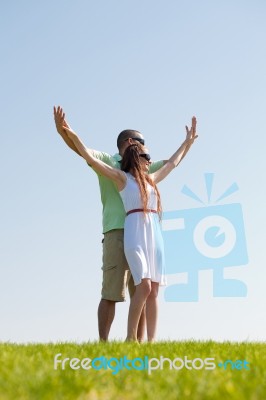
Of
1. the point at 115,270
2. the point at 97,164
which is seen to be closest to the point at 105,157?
the point at 97,164

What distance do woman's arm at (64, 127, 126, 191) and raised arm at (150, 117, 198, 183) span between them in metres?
0.51

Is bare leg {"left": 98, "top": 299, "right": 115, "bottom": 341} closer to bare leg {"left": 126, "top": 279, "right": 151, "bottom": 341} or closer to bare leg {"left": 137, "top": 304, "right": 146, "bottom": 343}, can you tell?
bare leg {"left": 137, "top": 304, "right": 146, "bottom": 343}

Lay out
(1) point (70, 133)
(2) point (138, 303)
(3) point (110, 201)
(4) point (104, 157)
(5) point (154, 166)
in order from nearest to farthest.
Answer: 1. (2) point (138, 303)
2. (1) point (70, 133)
3. (3) point (110, 201)
4. (4) point (104, 157)
5. (5) point (154, 166)

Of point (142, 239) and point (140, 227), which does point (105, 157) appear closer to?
point (140, 227)

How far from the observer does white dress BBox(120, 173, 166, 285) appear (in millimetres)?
→ 6762

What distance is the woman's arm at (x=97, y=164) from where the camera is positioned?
7.07 meters

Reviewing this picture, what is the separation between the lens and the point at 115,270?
25.0 feet

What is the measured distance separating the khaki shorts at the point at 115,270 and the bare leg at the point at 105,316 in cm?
11

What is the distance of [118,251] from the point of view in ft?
24.9

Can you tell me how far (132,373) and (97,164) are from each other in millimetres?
3505

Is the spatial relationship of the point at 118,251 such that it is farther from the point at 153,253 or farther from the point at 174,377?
the point at 174,377

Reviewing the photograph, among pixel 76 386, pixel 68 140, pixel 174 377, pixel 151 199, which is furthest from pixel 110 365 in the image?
pixel 68 140

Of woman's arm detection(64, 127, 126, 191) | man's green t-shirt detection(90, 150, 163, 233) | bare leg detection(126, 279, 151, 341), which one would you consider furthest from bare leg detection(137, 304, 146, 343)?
woman's arm detection(64, 127, 126, 191)

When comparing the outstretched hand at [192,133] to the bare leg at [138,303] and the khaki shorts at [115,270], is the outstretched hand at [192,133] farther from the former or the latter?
the bare leg at [138,303]
